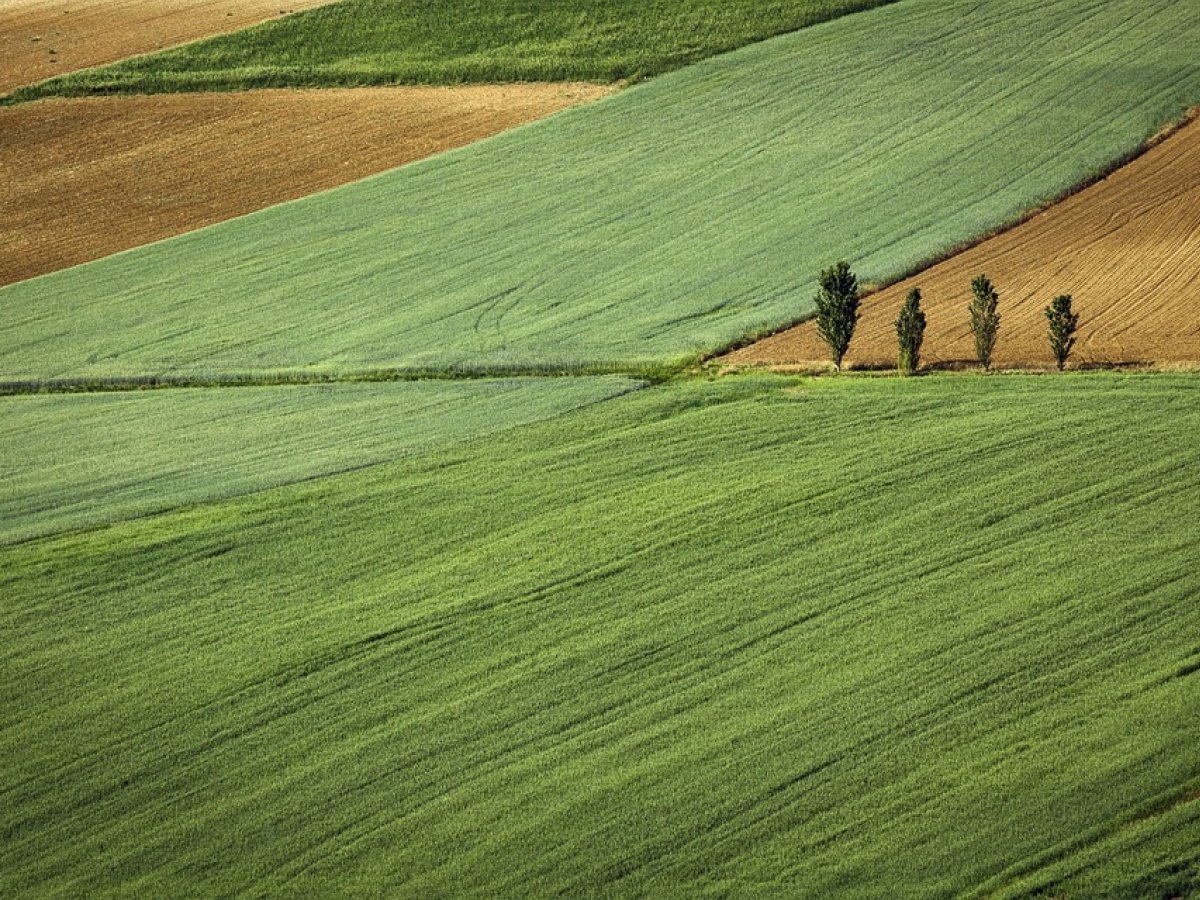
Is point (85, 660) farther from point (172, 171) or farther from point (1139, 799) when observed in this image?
point (172, 171)

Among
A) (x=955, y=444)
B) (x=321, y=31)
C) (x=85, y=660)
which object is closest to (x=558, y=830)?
(x=85, y=660)

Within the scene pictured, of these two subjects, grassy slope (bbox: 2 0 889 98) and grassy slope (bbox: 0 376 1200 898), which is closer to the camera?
grassy slope (bbox: 0 376 1200 898)

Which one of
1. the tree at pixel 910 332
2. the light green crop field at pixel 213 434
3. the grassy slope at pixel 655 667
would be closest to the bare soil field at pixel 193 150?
the light green crop field at pixel 213 434

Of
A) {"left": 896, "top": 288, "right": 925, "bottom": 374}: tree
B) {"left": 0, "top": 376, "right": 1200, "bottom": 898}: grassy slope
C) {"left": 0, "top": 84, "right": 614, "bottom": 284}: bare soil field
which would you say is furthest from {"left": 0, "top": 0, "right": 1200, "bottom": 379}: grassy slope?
{"left": 0, "top": 376, "right": 1200, "bottom": 898}: grassy slope

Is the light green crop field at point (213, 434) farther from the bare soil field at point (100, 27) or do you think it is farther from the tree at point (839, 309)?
the bare soil field at point (100, 27)

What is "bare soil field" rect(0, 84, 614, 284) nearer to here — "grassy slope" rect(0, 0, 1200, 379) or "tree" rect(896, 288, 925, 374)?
"grassy slope" rect(0, 0, 1200, 379)

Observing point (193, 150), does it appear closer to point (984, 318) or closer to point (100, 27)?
point (100, 27)
